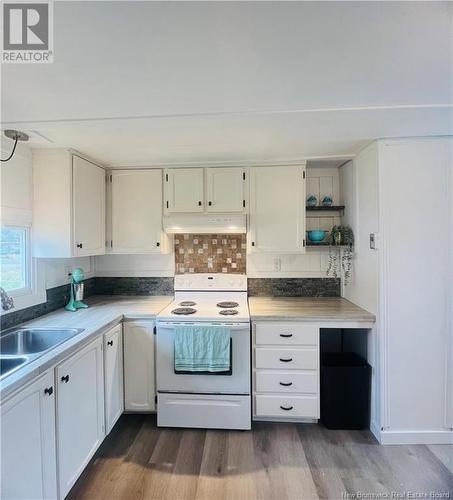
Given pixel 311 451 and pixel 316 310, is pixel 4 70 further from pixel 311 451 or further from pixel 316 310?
pixel 311 451

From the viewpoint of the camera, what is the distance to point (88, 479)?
176cm

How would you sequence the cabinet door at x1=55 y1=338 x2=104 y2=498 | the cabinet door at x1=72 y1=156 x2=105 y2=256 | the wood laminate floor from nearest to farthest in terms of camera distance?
the cabinet door at x1=55 y1=338 x2=104 y2=498
the wood laminate floor
the cabinet door at x1=72 y1=156 x2=105 y2=256

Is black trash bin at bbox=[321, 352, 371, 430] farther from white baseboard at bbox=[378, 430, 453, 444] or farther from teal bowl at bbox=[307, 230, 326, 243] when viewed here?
teal bowl at bbox=[307, 230, 326, 243]

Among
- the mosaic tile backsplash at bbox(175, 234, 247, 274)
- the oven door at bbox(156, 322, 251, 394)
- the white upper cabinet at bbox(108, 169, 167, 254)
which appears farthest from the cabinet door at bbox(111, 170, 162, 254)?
the oven door at bbox(156, 322, 251, 394)

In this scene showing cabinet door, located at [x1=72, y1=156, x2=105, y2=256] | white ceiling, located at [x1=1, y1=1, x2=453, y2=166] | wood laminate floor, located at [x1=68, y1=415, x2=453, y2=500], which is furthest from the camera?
cabinet door, located at [x1=72, y1=156, x2=105, y2=256]

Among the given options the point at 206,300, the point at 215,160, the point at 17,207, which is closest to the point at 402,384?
the point at 206,300

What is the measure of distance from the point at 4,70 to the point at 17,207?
1.12 metres

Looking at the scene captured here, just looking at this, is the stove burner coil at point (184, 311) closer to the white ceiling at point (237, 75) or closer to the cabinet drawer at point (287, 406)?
the cabinet drawer at point (287, 406)

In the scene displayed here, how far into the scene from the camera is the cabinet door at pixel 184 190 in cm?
263

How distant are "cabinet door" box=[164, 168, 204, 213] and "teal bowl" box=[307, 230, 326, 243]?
1092 mm

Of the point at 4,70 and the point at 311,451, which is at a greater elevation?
the point at 4,70

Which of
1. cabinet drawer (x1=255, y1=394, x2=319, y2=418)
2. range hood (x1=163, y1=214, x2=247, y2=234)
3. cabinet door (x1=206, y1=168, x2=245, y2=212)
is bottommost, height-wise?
cabinet drawer (x1=255, y1=394, x2=319, y2=418)

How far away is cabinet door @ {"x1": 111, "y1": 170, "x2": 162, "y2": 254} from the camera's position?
8.84ft

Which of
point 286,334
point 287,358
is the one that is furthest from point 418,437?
point 286,334
